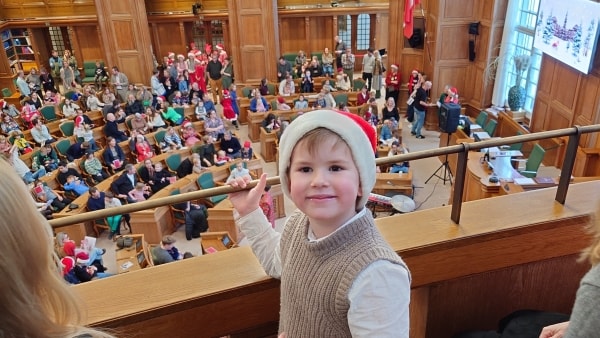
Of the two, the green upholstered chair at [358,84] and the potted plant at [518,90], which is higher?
the potted plant at [518,90]

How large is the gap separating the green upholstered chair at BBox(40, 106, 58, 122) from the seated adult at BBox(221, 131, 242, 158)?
4.56 metres

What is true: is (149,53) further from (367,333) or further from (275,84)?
(367,333)

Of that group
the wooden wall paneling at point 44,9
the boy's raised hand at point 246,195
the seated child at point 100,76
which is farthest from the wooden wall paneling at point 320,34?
the boy's raised hand at point 246,195

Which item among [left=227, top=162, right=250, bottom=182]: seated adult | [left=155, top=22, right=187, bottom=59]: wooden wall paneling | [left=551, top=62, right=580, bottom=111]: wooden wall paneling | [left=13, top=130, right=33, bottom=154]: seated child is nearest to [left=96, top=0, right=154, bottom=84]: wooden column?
[left=155, top=22, right=187, bottom=59]: wooden wall paneling

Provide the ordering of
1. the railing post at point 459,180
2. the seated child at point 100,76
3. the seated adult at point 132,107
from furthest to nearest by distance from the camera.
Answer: the seated child at point 100,76
the seated adult at point 132,107
the railing post at point 459,180

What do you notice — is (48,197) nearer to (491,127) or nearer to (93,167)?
(93,167)

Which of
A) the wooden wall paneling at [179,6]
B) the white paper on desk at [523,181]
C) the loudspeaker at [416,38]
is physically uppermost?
the wooden wall paneling at [179,6]

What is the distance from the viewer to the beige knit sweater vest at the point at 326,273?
1257mm

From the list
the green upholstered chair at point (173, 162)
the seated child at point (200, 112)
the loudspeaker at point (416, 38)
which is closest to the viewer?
the green upholstered chair at point (173, 162)

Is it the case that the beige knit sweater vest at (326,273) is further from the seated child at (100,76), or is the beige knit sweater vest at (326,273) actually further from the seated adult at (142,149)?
the seated child at (100,76)

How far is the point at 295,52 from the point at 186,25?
3.70 m

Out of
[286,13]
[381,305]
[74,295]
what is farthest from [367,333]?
[286,13]

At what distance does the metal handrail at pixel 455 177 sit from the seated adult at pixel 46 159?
7689 millimetres

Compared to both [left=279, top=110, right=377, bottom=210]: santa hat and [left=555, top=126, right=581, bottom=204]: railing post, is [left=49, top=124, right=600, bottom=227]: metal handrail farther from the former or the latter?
[left=279, top=110, right=377, bottom=210]: santa hat
